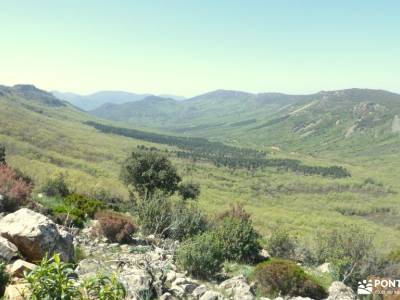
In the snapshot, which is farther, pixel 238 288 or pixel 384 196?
pixel 384 196

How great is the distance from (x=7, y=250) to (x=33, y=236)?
63 centimetres

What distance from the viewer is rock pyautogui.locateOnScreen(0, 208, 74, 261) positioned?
9750 millimetres

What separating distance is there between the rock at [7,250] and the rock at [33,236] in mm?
Result: 267

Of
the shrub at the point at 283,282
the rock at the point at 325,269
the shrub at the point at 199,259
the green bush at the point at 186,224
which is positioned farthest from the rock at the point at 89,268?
the rock at the point at 325,269

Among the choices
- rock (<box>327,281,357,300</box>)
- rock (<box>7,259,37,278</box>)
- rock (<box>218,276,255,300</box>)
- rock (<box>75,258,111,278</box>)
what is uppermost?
rock (<box>7,259,37,278</box>)

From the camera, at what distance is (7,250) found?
9336 mm

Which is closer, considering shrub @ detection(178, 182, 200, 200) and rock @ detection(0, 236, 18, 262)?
rock @ detection(0, 236, 18, 262)

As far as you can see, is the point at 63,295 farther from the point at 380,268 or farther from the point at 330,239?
the point at 330,239

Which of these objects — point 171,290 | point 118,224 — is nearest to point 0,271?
point 171,290

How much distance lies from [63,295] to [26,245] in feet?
17.3

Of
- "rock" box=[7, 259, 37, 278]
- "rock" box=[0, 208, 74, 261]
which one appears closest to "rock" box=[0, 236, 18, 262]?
"rock" box=[0, 208, 74, 261]

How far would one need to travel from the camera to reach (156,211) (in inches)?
746

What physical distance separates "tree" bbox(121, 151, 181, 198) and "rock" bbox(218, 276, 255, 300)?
18646 millimetres

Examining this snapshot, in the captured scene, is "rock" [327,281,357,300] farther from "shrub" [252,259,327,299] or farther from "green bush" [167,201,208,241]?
"green bush" [167,201,208,241]
